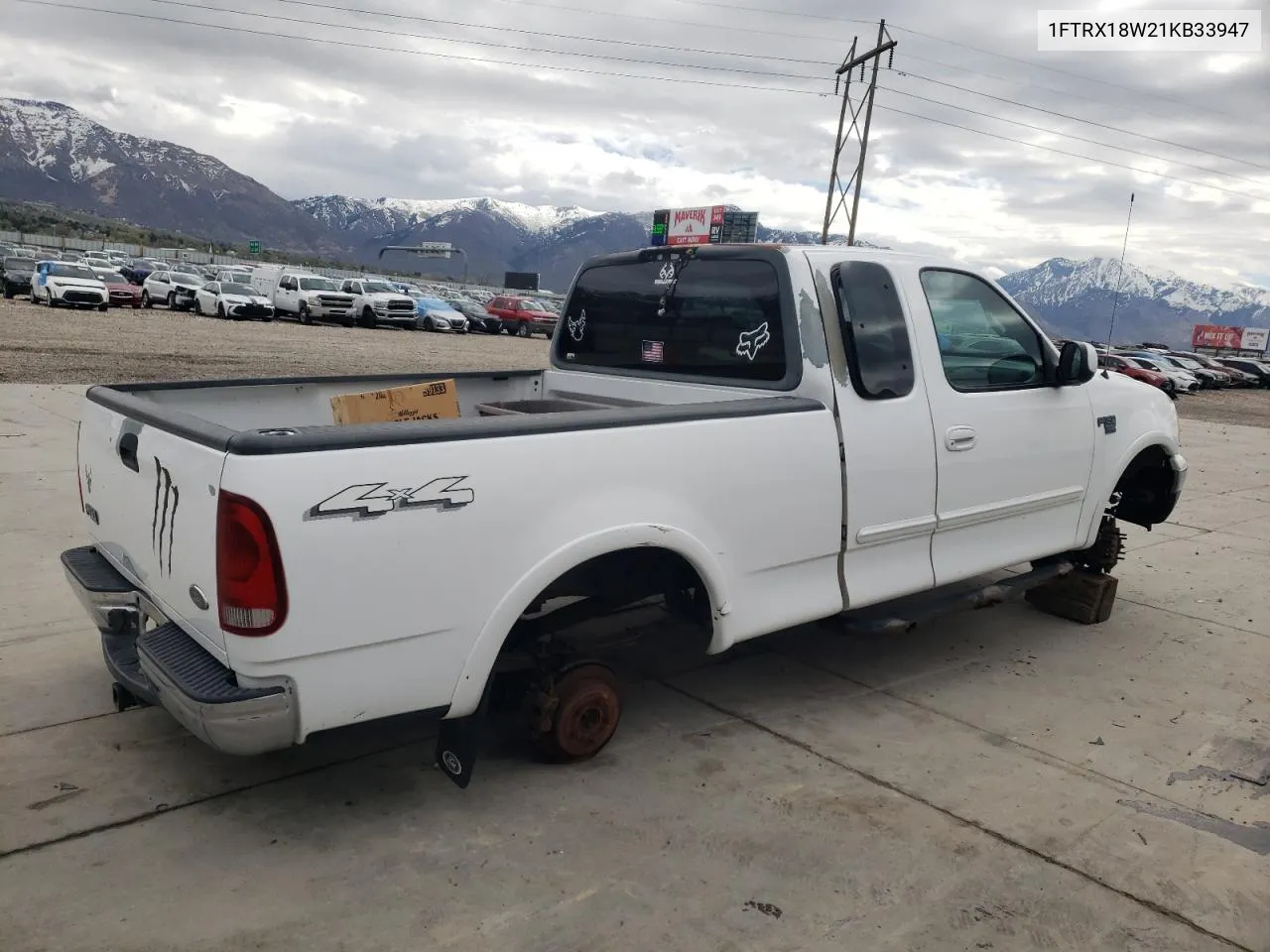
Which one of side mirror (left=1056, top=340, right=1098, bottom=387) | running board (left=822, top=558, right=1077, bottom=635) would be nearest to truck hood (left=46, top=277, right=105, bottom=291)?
running board (left=822, top=558, right=1077, bottom=635)

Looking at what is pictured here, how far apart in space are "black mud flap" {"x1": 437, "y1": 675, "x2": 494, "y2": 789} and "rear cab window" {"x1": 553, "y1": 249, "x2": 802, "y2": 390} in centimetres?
178

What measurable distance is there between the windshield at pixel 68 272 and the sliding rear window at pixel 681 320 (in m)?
33.8

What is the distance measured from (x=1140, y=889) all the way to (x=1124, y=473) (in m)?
3.25

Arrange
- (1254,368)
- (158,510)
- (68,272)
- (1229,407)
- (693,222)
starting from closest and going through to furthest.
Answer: (158,510), (1229,407), (68,272), (1254,368), (693,222)

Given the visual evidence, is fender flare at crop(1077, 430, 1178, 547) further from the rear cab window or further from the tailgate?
the tailgate

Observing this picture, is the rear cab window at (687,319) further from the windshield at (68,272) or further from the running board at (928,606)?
the windshield at (68,272)

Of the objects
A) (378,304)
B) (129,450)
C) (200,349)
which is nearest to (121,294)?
(378,304)

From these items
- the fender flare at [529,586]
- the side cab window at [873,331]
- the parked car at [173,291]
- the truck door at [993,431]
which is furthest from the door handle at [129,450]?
the parked car at [173,291]

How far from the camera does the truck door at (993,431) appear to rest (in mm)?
4289

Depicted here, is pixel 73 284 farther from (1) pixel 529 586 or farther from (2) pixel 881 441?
(1) pixel 529 586

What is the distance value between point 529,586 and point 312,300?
34.6m

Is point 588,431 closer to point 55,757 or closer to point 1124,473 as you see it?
point 55,757

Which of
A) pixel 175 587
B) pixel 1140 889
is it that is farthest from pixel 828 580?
pixel 175 587

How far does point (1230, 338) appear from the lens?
356 feet
